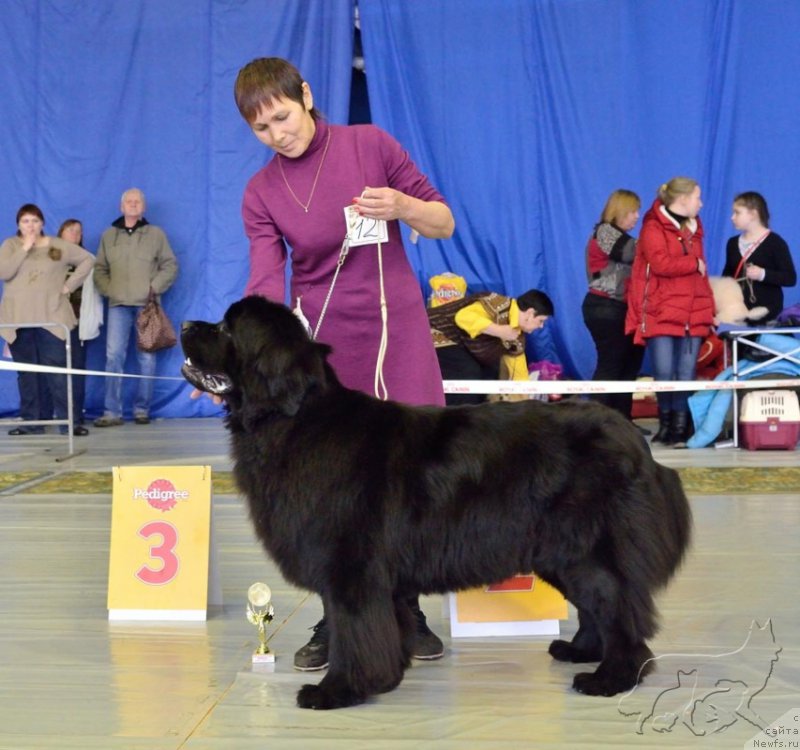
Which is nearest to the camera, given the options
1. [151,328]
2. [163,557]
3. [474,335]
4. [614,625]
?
[614,625]

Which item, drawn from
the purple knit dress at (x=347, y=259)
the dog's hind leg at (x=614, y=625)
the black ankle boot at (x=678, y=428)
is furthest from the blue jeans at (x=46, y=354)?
the dog's hind leg at (x=614, y=625)

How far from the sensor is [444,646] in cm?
325

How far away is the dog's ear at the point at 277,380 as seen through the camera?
267 centimetres

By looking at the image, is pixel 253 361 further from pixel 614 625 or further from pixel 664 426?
pixel 664 426

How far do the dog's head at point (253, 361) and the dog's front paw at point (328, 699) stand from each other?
72 centimetres

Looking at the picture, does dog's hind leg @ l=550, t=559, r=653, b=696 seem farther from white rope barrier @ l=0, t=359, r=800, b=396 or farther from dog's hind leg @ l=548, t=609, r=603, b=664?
white rope barrier @ l=0, t=359, r=800, b=396

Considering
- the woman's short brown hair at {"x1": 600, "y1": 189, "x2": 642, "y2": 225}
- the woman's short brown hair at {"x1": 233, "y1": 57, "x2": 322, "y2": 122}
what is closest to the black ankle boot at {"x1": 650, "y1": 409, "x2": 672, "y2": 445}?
the woman's short brown hair at {"x1": 600, "y1": 189, "x2": 642, "y2": 225}

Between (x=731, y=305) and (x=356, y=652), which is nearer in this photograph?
(x=356, y=652)

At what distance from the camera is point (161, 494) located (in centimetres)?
371

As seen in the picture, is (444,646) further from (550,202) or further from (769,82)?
(769,82)

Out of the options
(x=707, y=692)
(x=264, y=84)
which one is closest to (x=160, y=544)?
(x=264, y=84)

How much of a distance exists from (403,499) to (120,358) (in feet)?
26.8

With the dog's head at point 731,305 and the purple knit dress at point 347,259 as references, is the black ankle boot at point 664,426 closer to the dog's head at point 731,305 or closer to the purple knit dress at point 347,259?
the dog's head at point 731,305

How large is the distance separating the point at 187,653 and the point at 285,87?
1.73 metres
